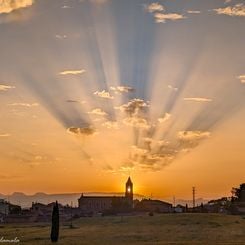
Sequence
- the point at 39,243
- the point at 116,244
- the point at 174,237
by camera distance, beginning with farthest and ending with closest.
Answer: the point at 174,237, the point at 39,243, the point at 116,244

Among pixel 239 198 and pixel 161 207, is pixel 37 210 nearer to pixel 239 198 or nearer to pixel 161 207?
pixel 161 207

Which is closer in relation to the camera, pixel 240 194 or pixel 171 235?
pixel 171 235

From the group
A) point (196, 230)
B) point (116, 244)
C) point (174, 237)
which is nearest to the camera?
point (116, 244)

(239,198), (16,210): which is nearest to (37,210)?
(16,210)

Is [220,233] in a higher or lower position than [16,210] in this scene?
lower

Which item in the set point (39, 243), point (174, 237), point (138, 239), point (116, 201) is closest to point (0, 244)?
point (39, 243)

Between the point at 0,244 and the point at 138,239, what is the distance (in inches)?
732

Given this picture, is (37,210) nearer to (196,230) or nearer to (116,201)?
(116,201)

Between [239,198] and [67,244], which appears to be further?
[239,198]

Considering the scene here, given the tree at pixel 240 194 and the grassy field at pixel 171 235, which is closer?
the grassy field at pixel 171 235

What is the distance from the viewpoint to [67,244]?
189 feet

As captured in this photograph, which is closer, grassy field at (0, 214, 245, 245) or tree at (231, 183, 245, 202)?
grassy field at (0, 214, 245, 245)

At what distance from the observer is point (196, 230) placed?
244 feet

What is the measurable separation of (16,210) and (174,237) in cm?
11655
